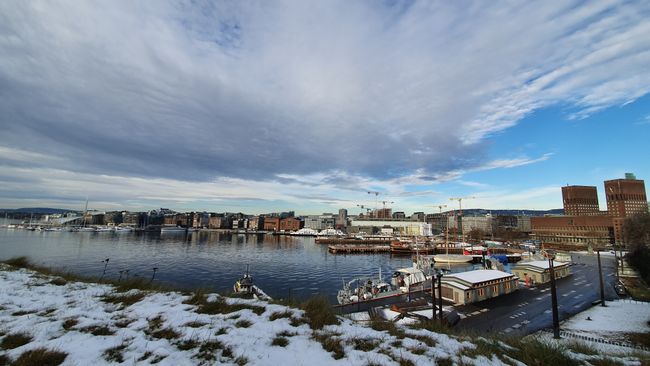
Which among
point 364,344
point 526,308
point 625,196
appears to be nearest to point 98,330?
point 364,344

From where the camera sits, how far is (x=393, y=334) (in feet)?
26.2

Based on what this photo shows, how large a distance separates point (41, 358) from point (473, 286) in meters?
33.5

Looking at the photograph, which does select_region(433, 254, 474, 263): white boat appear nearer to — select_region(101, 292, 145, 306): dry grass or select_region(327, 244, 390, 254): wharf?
select_region(327, 244, 390, 254): wharf

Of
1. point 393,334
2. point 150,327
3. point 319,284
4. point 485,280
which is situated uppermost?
point 150,327

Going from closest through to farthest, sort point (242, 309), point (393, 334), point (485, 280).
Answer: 1. point (393, 334)
2. point (242, 309)
3. point (485, 280)

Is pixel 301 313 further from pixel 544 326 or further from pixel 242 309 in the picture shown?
pixel 544 326

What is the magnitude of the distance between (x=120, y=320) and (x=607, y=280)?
6422cm

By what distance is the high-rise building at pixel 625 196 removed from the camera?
492ft

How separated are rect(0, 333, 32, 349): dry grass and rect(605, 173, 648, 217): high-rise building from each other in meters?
211

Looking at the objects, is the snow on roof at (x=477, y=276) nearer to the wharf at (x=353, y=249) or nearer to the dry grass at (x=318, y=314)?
the dry grass at (x=318, y=314)

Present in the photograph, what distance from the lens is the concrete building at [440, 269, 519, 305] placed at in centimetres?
2964

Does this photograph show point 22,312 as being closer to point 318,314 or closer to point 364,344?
point 318,314

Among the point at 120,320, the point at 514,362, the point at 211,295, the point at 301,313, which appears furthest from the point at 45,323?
the point at 514,362

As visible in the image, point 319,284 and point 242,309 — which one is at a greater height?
point 242,309
